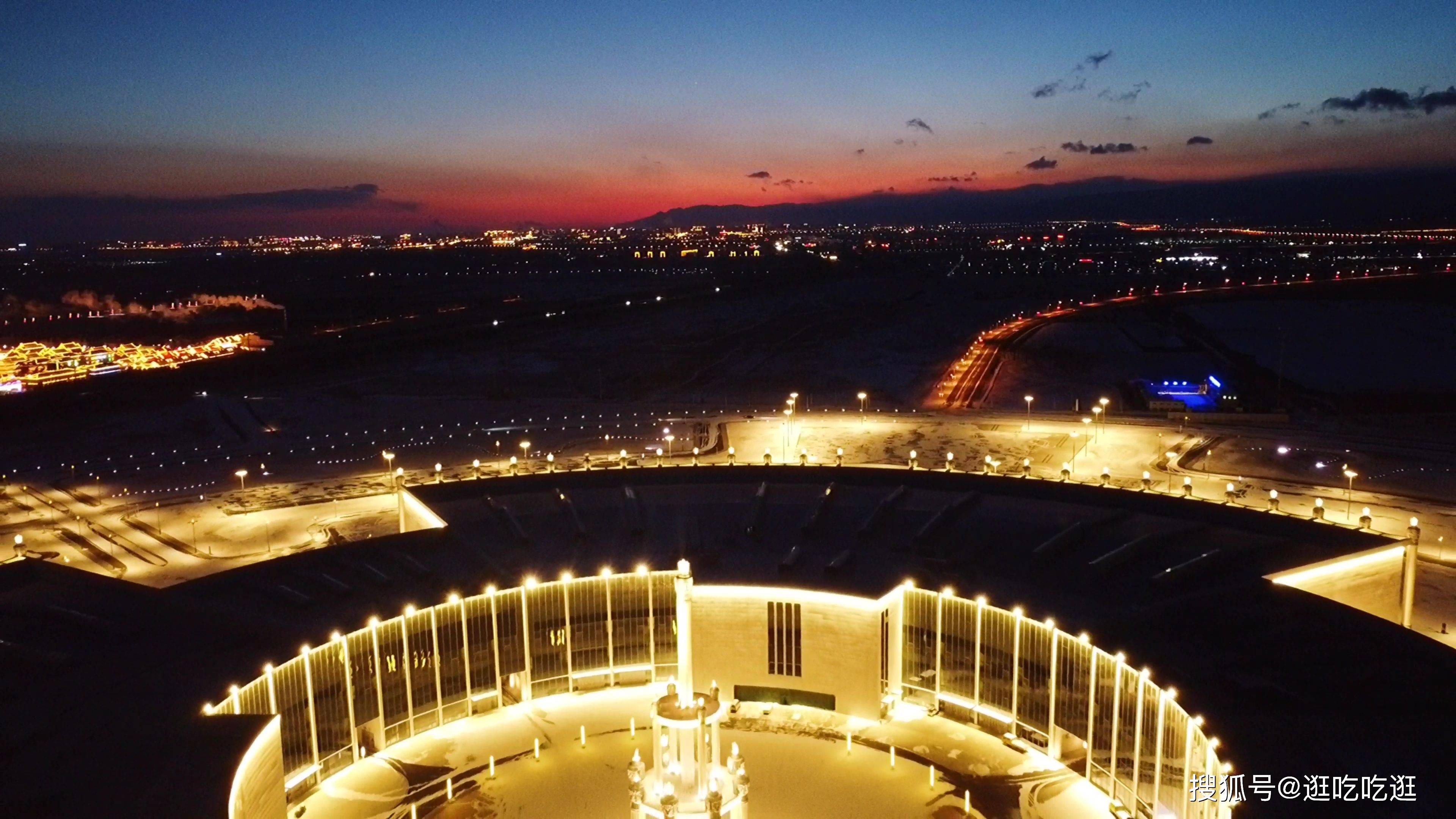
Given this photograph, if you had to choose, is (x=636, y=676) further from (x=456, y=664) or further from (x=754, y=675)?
(x=456, y=664)

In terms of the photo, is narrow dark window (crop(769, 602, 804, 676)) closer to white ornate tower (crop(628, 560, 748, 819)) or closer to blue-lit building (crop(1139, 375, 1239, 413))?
white ornate tower (crop(628, 560, 748, 819))

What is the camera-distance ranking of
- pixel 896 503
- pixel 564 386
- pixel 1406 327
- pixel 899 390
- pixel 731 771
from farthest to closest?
pixel 1406 327
pixel 564 386
pixel 899 390
pixel 896 503
pixel 731 771

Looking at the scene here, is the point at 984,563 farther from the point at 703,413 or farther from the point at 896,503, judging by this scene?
the point at 703,413

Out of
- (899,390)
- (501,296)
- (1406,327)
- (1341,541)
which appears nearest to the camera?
(1341,541)

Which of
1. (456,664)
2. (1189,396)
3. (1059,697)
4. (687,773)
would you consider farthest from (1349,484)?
(456,664)

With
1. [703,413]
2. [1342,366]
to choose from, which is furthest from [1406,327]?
[703,413]

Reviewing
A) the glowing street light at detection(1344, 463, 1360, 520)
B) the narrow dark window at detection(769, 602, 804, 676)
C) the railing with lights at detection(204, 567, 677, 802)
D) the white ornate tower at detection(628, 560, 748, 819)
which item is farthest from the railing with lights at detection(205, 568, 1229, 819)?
the glowing street light at detection(1344, 463, 1360, 520)

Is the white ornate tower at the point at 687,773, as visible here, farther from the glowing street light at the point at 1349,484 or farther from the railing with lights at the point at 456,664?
the glowing street light at the point at 1349,484

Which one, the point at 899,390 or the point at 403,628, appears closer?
the point at 403,628
